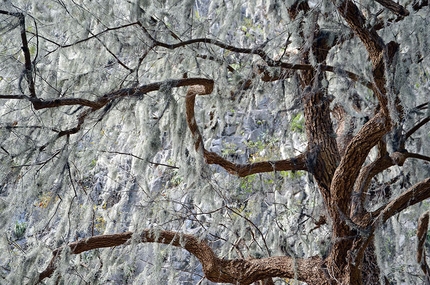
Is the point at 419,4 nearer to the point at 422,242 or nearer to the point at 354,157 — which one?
the point at 354,157

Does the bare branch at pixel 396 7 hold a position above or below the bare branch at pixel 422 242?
above

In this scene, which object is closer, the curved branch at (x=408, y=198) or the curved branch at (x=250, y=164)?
the curved branch at (x=408, y=198)

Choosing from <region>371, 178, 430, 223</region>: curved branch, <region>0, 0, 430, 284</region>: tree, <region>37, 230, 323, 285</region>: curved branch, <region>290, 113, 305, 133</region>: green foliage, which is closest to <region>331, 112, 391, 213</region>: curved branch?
<region>0, 0, 430, 284</region>: tree

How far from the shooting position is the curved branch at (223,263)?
3.09 meters

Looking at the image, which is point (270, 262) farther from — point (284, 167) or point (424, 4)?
point (424, 4)

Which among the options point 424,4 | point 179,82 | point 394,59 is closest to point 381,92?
point 394,59

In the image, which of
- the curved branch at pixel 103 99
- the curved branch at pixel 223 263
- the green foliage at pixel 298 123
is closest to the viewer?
the curved branch at pixel 103 99

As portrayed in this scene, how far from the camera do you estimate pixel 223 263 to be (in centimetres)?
317

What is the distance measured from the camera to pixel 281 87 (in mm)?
3254

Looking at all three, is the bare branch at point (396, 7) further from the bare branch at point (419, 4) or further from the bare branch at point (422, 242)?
the bare branch at point (422, 242)

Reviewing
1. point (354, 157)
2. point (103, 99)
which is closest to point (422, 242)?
point (354, 157)

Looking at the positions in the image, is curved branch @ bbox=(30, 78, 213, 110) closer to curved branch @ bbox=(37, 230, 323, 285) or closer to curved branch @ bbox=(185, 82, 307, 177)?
curved branch @ bbox=(185, 82, 307, 177)

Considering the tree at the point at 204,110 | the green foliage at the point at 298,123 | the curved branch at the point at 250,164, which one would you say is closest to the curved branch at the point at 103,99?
the tree at the point at 204,110

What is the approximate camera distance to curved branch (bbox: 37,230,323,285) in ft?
10.1
